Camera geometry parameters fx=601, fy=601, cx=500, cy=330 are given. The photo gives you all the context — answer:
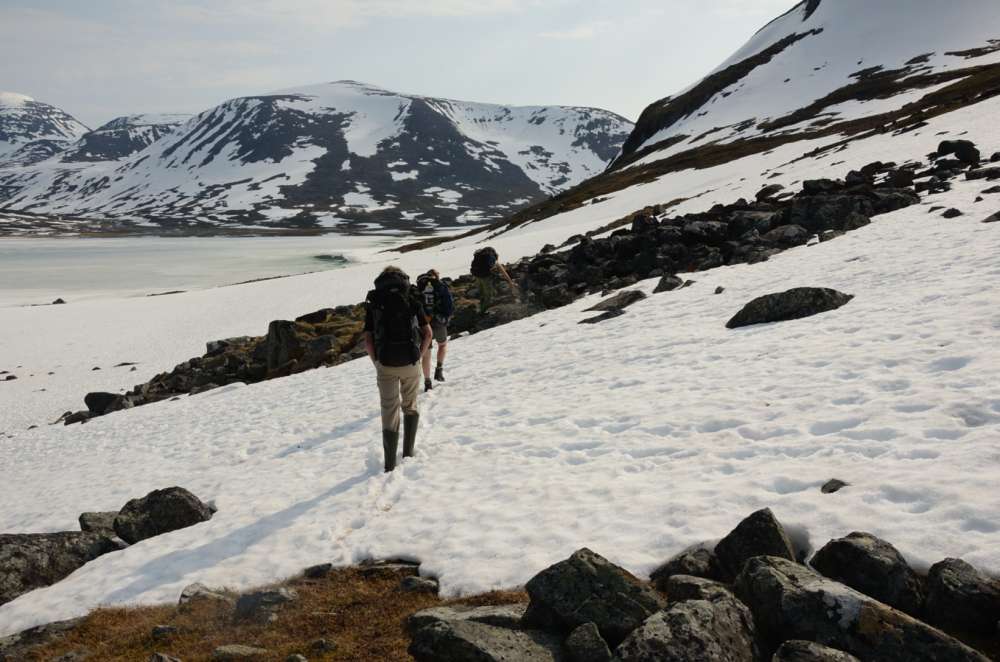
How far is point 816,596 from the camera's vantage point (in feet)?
14.3

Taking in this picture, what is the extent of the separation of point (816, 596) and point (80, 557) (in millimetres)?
9479

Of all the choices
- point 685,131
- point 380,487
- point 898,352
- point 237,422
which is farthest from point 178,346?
point 685,131

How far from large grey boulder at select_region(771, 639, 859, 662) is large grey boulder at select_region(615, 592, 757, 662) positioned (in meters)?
0.27

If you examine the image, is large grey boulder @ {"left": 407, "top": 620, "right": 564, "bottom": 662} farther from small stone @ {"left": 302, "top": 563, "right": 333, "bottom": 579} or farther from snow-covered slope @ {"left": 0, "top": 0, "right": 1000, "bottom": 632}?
small stone @ {"left": 302, "top": 563, "right": 333, "bottom": 579}

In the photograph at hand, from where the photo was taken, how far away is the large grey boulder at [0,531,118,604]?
8.02m

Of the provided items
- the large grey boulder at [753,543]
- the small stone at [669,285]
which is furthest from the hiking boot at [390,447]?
the small stone at [669,285]

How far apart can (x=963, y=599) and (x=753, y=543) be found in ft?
5.12

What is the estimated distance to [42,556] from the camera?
8.39 meters

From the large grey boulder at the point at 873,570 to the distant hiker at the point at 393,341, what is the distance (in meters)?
6.45

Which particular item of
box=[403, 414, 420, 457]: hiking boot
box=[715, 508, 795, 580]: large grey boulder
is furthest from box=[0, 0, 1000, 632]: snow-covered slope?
box=[715, 508, 795, 580]: large grey boulder

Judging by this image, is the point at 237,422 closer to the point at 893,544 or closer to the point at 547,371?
the point at 547,371

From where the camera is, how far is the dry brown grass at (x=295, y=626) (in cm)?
562

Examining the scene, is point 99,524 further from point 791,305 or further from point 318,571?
point 791,305

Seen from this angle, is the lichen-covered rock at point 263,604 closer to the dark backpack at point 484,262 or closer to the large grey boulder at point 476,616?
the large grey boulder at point 476,616
